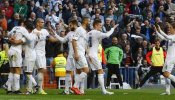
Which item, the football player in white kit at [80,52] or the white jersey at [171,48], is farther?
the white jersey at [171,48]

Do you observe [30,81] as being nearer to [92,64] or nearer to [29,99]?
[92,64]

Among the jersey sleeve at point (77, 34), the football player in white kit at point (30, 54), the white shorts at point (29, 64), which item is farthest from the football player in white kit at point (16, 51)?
the jersey sleeve at point (77, 34)

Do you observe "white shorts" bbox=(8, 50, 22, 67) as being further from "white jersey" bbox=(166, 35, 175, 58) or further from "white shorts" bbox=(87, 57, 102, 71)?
"white jersey" bbox=(166, 35, 175, 58)

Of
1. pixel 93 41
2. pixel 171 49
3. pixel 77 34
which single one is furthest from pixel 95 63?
pixel 171 49

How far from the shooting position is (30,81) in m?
26.4

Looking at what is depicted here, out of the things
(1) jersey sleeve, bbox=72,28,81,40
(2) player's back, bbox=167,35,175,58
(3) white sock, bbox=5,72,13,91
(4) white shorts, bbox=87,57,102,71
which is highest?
(1) jersey sleeve, bbox=72,28,81,40

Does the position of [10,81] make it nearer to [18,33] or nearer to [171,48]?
[18,33]

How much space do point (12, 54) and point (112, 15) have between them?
14.7 m

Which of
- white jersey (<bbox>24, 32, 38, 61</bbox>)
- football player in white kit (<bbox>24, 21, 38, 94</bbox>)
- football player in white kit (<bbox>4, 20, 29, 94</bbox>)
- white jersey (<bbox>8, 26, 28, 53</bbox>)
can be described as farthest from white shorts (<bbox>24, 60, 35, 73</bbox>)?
white jersey (<bbox>8, 26, 28, 53</bbox>)

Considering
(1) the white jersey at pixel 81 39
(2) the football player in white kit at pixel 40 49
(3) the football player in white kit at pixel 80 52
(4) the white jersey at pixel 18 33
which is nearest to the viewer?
(3) the football player in white kit at pixel 80 52

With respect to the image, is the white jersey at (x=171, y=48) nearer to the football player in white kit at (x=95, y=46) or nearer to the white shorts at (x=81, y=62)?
the football player in white kit at (x=95, y=46)

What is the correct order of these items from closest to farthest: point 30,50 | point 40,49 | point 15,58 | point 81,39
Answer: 1. point 15,58
2. point 81,39
3. point 30,50
4. point 40,49

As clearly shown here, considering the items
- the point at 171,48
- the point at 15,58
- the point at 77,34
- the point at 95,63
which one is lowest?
the point at 95,63

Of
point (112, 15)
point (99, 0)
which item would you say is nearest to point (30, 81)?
point (112, 15)
